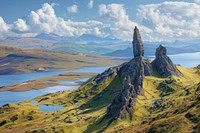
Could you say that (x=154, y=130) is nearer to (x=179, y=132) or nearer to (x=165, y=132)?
(x=165, y=132)

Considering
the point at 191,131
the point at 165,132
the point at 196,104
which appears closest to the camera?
the point at 191,131

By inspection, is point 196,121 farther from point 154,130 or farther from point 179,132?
point 154,130

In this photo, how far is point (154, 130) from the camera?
162 metres

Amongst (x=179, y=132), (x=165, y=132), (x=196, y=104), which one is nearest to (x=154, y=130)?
(x=165, y=132)

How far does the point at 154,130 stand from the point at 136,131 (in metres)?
21.2

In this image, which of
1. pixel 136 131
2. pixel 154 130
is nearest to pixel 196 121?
pixel 154 130

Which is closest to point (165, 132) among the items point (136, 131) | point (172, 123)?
point (172, 123)

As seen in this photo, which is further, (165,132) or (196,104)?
(196,104)

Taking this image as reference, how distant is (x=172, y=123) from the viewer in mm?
157125

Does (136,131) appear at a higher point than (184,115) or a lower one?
lower

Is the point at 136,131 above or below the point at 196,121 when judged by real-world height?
below

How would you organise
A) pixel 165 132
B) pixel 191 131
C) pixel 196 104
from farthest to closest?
pixel 196 104, pixel 165 132, pixel 191 131

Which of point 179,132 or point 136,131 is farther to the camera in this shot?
point 136,131

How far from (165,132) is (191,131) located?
16409mm
